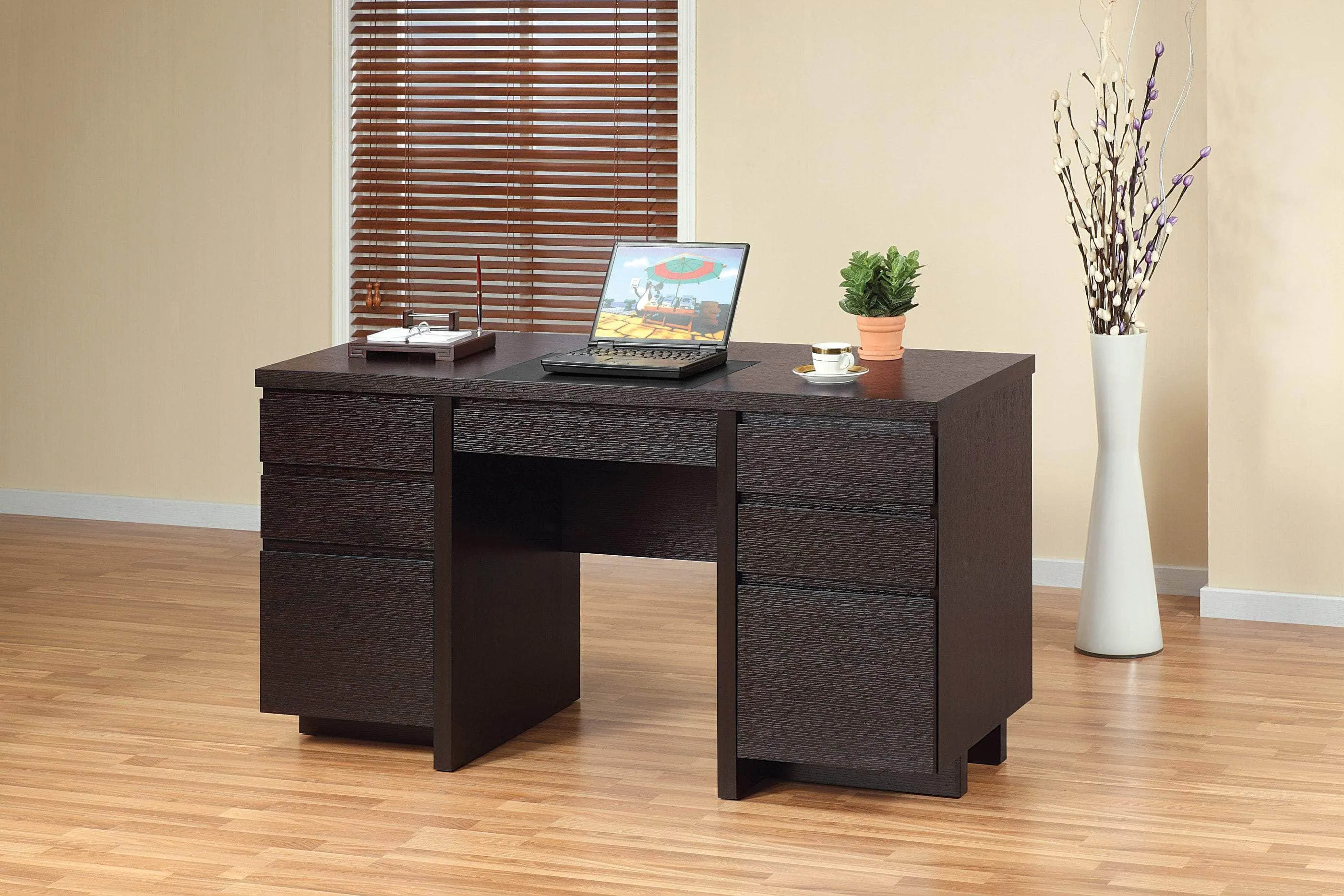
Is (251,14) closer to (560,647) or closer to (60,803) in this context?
(560,647)

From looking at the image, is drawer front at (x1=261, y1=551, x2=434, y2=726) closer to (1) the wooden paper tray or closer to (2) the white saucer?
(1) the wooden paper tray

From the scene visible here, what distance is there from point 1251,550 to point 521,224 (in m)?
2.43

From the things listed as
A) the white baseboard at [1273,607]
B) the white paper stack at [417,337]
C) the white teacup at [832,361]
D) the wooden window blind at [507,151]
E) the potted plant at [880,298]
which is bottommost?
the white baseboard at [1273,607]

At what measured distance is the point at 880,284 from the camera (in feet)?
12.0

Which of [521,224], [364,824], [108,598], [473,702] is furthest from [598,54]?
[364,824]

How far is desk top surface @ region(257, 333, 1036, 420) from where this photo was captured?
3.29 metres

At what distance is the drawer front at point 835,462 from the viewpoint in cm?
323

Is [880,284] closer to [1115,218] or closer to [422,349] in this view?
[422,349]

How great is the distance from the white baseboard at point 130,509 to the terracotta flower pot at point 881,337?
2.99 metres

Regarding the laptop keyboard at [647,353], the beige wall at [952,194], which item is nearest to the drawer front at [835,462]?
the laptop keyboard at [647,353]

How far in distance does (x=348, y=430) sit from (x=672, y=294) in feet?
2.29

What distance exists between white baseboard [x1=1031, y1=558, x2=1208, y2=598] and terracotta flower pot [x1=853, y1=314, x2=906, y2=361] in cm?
166

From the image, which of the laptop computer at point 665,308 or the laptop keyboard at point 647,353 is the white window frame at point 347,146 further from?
the laptop keyboard at point 647,353

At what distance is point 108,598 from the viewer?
17.0 feet
